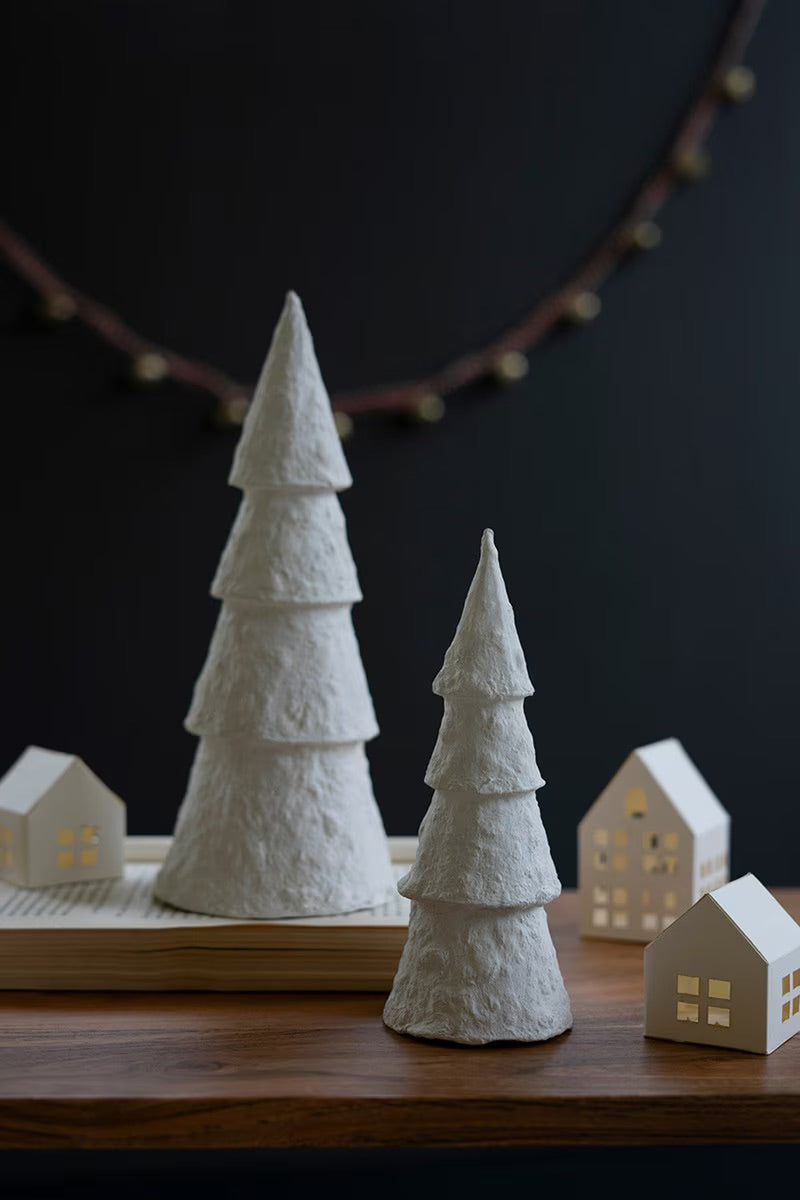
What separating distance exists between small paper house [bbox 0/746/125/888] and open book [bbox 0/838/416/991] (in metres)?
0.12

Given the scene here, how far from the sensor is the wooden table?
93 centimetres

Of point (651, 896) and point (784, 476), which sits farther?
point (784, 476)

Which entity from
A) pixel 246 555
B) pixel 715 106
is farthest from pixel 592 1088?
pixel 715 106

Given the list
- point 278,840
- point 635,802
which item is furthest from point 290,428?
point 635,802

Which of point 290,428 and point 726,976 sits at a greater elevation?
point 290,428

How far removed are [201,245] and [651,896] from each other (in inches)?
34.0

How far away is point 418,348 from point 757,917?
2.82ft

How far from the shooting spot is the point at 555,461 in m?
1.74

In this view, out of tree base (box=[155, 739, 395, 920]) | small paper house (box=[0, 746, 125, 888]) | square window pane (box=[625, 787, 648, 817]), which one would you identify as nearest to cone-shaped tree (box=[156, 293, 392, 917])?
tree base (box=[155, 739, 395, 920])

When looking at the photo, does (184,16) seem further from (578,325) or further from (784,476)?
(784,476)

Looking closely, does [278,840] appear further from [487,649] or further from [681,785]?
[681,785]

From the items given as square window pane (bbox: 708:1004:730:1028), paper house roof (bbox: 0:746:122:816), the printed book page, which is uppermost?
paper house roof (bbox: 0:746:122:816)

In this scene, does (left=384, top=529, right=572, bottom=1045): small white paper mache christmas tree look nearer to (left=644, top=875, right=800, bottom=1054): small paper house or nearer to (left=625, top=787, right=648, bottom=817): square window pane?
(left=644, top=875, right=800, bottom=1054): small paper house

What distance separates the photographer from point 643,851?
1328mm
